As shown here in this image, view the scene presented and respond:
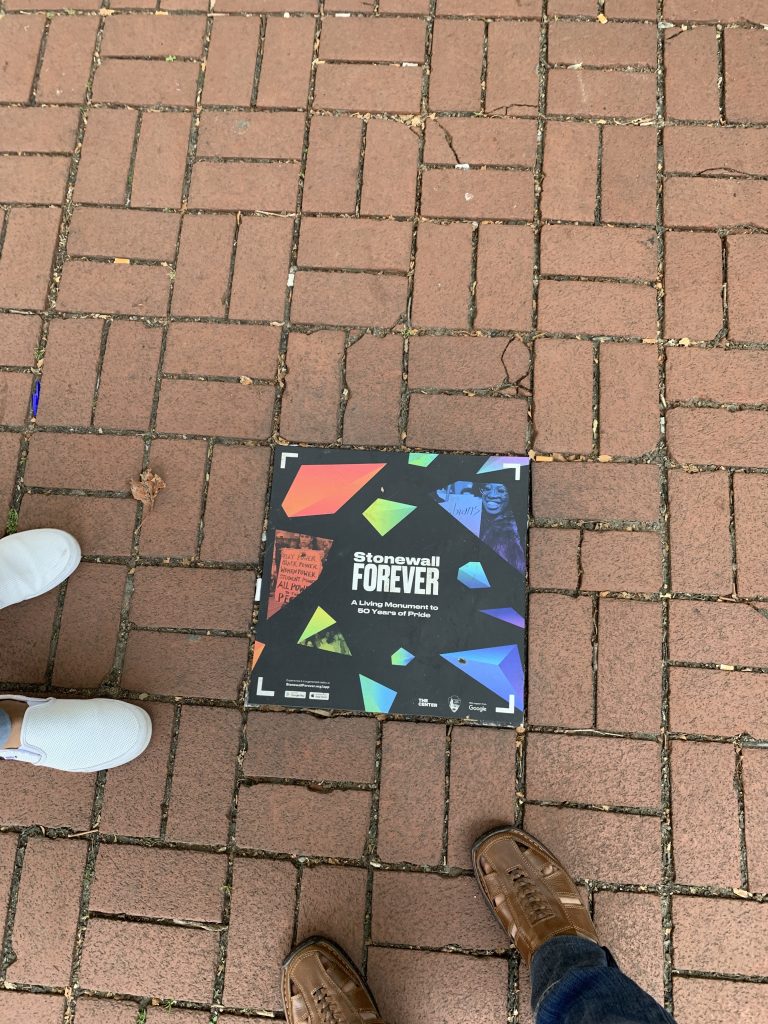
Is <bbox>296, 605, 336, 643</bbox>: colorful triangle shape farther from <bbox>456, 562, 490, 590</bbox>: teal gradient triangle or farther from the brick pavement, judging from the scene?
<bbox>456, 562, 490, 590</bbox>: teal gradient triangle

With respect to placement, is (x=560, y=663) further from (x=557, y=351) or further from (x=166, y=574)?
(x=166, y=574)

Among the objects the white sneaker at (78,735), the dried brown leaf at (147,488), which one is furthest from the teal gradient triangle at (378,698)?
the dried brown leaf at (147,488)

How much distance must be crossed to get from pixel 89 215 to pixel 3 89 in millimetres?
631

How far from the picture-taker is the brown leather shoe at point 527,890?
1.98 m

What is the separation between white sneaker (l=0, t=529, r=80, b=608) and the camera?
7.23 feet

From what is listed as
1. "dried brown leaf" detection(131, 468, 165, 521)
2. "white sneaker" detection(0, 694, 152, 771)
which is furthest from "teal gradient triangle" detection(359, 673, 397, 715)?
"dried brown leaf" detection(131, 468, 165, 521)

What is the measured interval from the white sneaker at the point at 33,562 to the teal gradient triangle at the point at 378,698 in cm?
102

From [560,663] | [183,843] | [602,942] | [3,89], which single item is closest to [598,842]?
[602,942]

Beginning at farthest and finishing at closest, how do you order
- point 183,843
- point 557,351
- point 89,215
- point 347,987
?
1. point 89,215
2. point 557,351
3. point 183,843
4. point 347,987

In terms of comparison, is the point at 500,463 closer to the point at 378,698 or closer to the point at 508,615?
the point at 508,615

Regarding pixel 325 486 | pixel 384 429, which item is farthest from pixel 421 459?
pixel 325 486

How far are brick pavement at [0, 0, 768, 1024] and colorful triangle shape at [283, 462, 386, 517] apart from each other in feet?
0.33

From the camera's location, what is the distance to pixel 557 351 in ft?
7.67

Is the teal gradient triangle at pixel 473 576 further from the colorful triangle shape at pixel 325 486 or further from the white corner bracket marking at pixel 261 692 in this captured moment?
the white corner bracket marking at pixel 261 692
